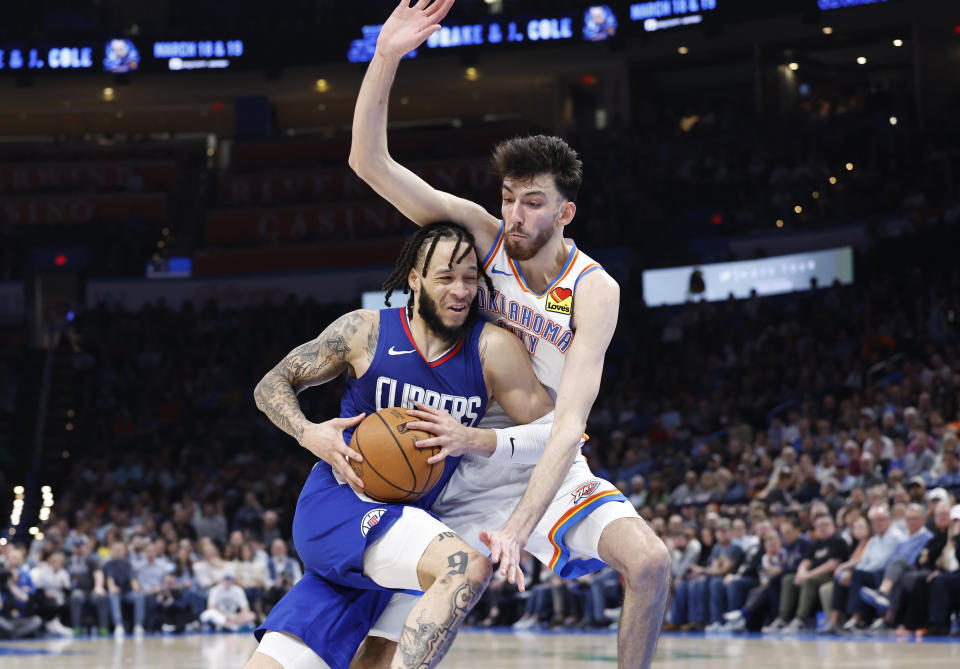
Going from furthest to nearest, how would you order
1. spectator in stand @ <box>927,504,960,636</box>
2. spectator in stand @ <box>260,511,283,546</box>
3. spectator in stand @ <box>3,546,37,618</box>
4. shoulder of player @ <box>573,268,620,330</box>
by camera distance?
spectator in stand @ <box>260,511,283,546</box> → spectator in stand @ <box>3,546,37,618</box> → spectator in stand @ <box>927,504,960,636</box> → shoulder of player @ <box>573,268,620,330</box>

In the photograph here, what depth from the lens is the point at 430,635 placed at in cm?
383

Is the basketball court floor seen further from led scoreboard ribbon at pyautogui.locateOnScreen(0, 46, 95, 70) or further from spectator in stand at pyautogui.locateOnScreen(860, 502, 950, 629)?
led scoreboard ribbon at pyautogui.locateOnScreen(0, 46, 95, 70)

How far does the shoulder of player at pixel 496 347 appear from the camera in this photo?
4.42 m

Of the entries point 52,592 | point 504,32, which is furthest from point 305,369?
point 504,32

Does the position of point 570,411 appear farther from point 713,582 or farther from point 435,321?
point 713,582

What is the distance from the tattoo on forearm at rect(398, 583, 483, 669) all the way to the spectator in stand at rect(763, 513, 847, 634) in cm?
824

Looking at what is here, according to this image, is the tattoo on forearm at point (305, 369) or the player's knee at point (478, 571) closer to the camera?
the player's knee at point (478, 571)

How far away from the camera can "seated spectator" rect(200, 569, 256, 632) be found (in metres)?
14.6

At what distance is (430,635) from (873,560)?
8111mm

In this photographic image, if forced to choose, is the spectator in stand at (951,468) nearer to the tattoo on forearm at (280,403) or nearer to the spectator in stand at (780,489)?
the spectator in stand at (780,489)

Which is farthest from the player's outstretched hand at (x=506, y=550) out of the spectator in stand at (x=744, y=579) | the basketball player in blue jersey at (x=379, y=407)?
the spectator in stand at (x=744, y=579)

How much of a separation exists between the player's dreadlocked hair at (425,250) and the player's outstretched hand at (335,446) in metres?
0.49

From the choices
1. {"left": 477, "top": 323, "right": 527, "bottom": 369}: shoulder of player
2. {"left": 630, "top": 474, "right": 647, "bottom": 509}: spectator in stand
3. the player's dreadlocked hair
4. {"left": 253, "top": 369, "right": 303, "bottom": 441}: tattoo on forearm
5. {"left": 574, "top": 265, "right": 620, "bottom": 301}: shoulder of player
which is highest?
the player's dreadlocked hair

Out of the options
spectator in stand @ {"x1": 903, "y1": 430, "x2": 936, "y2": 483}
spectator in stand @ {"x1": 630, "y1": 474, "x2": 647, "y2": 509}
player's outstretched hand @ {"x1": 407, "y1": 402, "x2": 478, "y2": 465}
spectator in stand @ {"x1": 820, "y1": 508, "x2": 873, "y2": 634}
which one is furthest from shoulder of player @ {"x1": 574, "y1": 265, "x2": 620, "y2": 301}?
spectator in stand @ {"x1": 630, "y1": 474, "x2": 647, "y2": 509}
